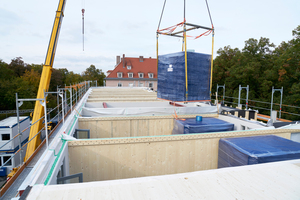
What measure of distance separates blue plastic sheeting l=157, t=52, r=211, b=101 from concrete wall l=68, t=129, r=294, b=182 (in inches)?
97.6

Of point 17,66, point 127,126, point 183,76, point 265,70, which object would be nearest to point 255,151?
point 183,76

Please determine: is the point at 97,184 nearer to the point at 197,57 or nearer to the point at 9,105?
the point at 197,57

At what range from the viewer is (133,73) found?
156 ft

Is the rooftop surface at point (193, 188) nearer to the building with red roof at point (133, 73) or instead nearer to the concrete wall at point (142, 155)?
the concrete wall at point (142, 155)

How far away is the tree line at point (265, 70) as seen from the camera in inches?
960

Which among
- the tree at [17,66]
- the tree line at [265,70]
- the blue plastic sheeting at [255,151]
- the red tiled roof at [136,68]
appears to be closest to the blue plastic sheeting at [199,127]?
the blue plastic sheeting at [255,151]

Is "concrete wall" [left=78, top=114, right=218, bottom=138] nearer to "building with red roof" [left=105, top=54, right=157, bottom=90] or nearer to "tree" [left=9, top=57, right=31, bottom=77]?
"building with red roof" [left=105, top=54, right=157, bottom=90]

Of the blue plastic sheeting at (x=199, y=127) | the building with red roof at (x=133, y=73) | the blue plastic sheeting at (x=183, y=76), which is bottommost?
→ the blue plastic sheeting at (x=199, y=127)

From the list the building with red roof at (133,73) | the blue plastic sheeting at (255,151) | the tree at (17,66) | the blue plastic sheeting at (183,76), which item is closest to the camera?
the blue plastic sheeting at (255,151)

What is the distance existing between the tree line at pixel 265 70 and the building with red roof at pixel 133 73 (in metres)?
17.6

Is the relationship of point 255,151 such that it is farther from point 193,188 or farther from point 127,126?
point 127,126

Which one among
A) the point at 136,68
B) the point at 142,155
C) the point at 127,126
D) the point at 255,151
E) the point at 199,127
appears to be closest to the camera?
the point at 255,151

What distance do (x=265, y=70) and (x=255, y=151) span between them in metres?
31.7

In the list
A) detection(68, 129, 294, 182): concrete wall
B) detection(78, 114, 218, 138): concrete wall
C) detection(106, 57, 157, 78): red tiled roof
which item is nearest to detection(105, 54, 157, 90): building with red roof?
detection(106, 57, 157, 78): red tiled roof
